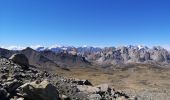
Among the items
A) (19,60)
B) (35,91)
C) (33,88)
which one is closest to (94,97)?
(35,91)

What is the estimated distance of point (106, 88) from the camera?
110 feet

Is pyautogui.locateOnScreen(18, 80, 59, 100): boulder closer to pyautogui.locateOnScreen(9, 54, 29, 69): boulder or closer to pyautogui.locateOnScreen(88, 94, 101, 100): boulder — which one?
pyautogui.locateOnScreen(88, 94, 101, 100): boulder

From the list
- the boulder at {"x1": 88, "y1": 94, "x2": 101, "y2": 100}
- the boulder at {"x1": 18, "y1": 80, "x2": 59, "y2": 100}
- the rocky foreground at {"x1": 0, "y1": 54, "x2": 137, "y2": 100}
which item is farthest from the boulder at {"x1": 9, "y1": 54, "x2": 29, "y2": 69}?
the boulder at {"x1": 18, "y1": 80, "x2": 59, "y2": 100}

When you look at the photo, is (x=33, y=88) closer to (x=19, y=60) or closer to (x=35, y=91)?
(x=35, y=91)

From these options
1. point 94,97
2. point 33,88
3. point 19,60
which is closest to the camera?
point 33,88

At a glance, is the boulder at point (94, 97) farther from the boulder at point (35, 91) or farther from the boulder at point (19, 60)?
A: the boulder at point (19, 60)

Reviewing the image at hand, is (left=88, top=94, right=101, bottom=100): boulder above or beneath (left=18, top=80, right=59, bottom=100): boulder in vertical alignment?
beneath

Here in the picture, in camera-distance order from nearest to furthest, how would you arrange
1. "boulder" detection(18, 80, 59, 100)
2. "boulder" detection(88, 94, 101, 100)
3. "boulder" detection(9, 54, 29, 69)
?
"boulder" detection(18, 80, 59, 100) → "boulder" detection(88, 94, 101, 100) → "boulder" detection(9, 54, 29, 69)

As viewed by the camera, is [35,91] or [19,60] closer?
[35,91]

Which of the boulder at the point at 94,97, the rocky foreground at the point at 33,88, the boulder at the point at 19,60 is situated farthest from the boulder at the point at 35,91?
the boulder at the point at 19,60

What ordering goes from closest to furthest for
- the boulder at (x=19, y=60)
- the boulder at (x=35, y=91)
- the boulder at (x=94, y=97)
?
the boulder at (x=35, y=91), the boulder at (x=94, y=97), the boulder at (x=19, y=60)

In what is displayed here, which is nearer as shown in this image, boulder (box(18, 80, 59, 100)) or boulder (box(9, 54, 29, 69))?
boulder (box(18, 80, 59, 100))

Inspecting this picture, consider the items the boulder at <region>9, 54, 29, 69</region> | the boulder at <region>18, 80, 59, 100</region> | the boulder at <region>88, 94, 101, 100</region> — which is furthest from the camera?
the boulder at <region>9, 54, 29, 69</region>

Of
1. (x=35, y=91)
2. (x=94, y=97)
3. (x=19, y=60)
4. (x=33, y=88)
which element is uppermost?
(x=19, y=60)
